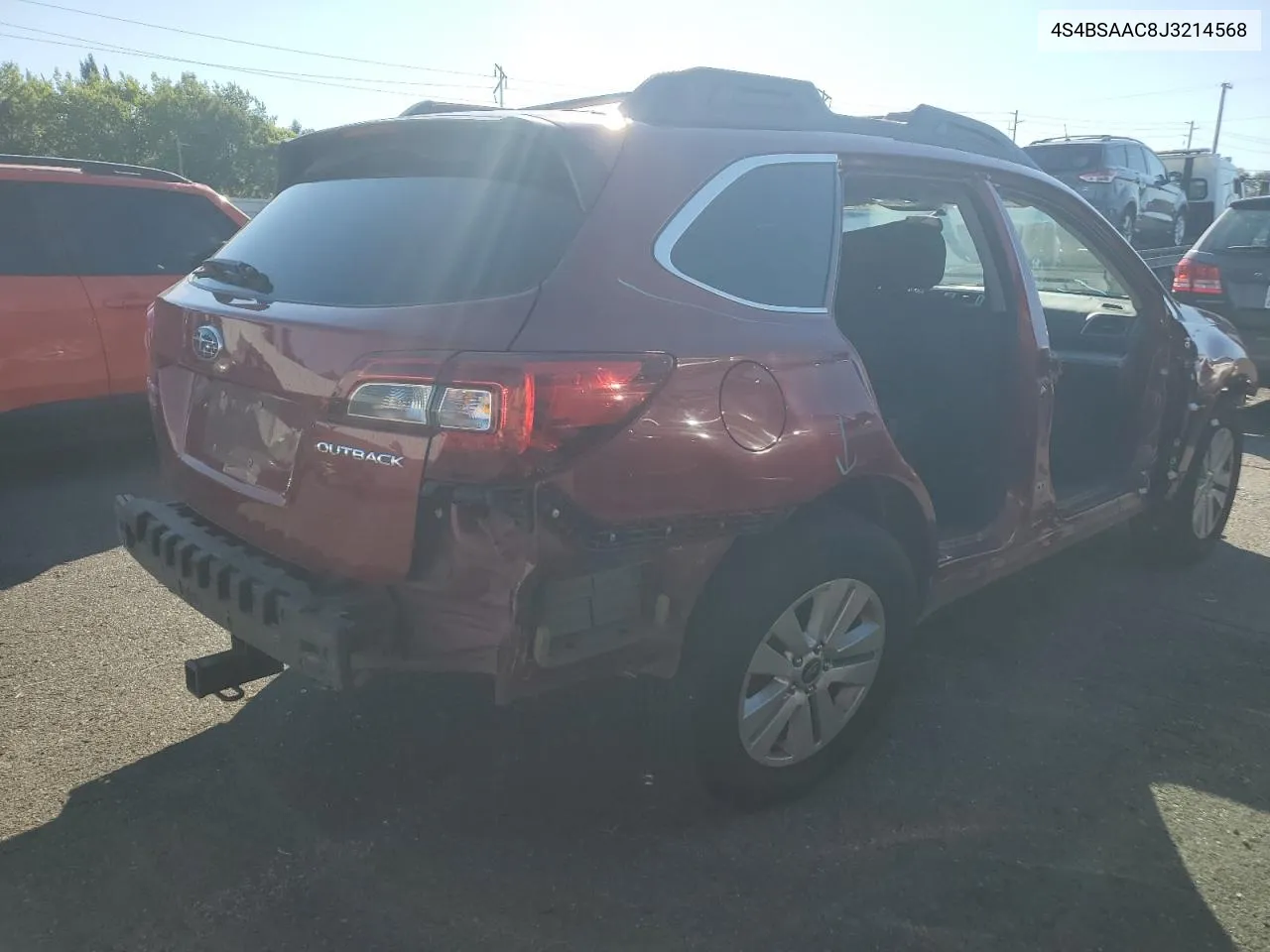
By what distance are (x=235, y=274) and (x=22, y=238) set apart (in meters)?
3.70

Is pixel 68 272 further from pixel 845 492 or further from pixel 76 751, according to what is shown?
pixel 845 492

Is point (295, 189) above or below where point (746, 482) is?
above

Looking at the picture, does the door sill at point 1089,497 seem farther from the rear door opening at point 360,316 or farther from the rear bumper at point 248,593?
the rear bumper at point 248,593

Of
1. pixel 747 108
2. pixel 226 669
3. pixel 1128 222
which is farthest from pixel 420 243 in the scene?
pixel 1128 222

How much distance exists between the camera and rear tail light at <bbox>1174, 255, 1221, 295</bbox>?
25.3ft

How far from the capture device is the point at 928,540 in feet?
9.95

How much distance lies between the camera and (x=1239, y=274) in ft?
24.8

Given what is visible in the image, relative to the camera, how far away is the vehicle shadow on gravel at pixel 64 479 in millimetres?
4723

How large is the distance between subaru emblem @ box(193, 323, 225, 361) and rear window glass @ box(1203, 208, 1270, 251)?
7781 millimetres

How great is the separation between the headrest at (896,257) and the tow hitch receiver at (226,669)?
2.70 m

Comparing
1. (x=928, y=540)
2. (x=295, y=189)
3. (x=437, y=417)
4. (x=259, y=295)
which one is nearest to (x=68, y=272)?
(x=295, y=189)

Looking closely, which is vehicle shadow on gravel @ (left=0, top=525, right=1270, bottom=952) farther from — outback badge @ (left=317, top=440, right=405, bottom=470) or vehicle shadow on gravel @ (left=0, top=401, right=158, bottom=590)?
vehicle shadow on gravel @ (left=0, top=401, right=158, bottom=590)

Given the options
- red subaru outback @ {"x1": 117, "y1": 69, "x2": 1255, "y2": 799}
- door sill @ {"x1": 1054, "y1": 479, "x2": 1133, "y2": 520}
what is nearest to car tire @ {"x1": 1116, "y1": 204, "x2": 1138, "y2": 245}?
door sill @ {"x1": 1054, "y1": 479, "x2": 1133, "y2": 520}

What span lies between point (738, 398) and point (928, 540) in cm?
103
